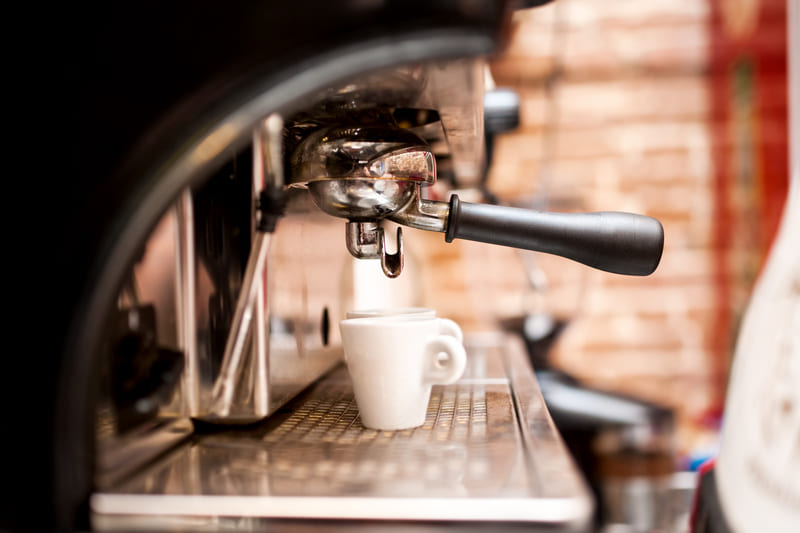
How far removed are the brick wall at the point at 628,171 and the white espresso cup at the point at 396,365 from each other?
1.03 meters

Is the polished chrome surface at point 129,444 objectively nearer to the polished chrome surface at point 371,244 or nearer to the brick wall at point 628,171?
the polished chrome surface at point 371,244

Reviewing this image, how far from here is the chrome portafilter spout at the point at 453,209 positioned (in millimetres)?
363

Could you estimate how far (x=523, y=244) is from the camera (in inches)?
14.6

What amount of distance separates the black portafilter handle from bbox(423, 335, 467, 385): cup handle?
70 millimetres

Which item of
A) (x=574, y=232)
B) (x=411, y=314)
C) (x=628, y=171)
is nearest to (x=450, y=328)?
(x=411, y=314)

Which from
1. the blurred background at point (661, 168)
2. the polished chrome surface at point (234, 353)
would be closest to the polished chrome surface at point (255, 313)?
the polished chrome surface at point (234, 353)

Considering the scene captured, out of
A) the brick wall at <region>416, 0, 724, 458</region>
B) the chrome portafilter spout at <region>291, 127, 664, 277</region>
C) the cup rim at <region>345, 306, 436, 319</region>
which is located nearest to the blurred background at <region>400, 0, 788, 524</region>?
the brick wall at <region>416, 0, 724, 458</region>

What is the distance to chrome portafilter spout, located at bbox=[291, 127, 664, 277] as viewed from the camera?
363mm

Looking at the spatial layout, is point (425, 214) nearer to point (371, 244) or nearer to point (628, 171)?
point (371, 244)

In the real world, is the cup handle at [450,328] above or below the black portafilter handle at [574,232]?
below

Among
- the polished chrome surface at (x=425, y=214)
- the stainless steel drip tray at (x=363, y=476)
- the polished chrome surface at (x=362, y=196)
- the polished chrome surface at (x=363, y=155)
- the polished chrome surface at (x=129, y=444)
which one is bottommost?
the stainless steel drip tray at (x=363, y=476)

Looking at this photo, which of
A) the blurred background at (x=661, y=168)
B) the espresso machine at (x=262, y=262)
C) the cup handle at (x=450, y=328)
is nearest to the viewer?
the espresso machine at (x=262, y=262)

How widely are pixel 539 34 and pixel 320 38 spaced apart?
4.42ft

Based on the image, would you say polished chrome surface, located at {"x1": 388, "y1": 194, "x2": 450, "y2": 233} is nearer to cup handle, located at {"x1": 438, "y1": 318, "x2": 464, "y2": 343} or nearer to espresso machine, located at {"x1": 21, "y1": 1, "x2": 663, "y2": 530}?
espresso machine, located at {"x1": 21, "y1": 1, "x2": 663, "y2": 530}
